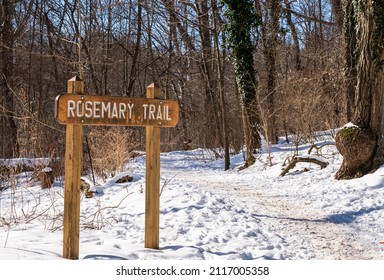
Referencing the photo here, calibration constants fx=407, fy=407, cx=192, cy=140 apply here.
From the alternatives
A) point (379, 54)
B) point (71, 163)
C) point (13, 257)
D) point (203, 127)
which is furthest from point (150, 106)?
point (203, 127)

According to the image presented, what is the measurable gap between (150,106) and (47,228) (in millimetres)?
2382

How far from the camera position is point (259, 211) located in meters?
6.55

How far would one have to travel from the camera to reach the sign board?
3803 millimetres

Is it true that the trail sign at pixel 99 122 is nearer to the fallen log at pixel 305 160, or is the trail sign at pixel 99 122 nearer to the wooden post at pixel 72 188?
the wooden post at pixel 72 188

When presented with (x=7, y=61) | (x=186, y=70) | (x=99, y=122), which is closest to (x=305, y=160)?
(x=99, y=122)

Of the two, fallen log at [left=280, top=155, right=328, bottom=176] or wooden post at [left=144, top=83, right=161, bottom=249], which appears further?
fallen log at [left=280, top=155, right=328, bottom=176]

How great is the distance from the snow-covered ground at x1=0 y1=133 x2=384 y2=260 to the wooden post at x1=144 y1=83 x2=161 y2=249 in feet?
0.55

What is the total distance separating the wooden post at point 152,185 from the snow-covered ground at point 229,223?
17 cm

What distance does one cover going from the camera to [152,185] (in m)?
4.40

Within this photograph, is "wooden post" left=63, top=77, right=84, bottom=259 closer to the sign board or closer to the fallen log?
the sign board

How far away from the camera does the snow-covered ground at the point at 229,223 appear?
436cm

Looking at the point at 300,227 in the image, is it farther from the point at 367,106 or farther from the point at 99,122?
the point at 367,106

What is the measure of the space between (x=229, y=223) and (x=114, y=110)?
2490 mm

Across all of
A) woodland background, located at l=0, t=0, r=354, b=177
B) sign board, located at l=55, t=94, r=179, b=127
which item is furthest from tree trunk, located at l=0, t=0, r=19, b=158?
sign board, located at l=55, t=94, r=179, b=127
